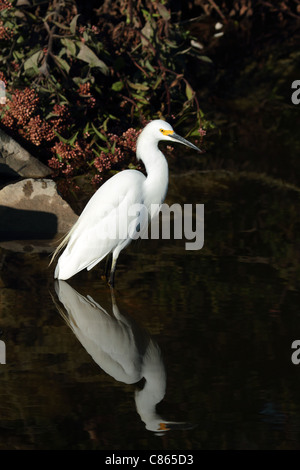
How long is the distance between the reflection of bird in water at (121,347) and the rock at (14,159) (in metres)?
2.28

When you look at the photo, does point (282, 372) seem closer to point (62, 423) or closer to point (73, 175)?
point (62, 423)

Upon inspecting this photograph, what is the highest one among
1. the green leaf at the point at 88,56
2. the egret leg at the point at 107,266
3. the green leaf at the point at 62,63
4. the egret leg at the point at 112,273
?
the green leaf at the point at 88,56

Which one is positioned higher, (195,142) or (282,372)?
(195,142)

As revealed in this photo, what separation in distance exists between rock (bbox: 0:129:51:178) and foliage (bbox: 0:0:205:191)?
31 cm

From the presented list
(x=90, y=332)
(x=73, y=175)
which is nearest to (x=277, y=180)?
(x=73, y=175)

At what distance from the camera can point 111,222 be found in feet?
20.6

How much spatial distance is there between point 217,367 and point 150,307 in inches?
39.7

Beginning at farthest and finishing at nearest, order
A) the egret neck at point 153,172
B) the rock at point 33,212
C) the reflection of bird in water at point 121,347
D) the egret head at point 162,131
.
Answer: the rock at point 33,212 → the egret head at point 162,131 → the egret neck at point 153,172 → the reflection of bird in water at point 121,347

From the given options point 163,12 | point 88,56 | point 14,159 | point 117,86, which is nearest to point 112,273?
point 14,159

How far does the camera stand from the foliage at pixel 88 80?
8539 mm

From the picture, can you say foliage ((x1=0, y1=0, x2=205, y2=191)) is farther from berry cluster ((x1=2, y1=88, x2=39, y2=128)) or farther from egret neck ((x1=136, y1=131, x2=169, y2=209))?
egret neck ((x1=136, y1=131, x2=169, y2=209))

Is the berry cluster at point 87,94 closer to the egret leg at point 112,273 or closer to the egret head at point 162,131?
the egret head at point 162,131

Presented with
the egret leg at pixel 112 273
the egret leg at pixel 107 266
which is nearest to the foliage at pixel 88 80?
the egret leg at pixel 107 266
